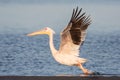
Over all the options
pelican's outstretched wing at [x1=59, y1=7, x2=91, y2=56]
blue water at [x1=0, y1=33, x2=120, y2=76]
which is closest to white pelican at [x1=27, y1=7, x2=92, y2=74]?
pelican's outstretched wing at [x1=59, y1=7, x2=91, y2=56]

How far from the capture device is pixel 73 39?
33.2 ft

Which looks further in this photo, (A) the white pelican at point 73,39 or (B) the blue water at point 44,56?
(B) the blue water at point 44,56

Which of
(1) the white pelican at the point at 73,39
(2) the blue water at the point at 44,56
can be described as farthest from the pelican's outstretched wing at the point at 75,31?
(2) the blue water at the point at 44,56

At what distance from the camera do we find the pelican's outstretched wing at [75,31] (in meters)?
9.94

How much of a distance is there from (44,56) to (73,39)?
9291 mm

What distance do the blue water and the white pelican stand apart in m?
4.76

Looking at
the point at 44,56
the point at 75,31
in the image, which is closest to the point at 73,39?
the point at 75,31

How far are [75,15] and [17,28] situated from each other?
819 inches

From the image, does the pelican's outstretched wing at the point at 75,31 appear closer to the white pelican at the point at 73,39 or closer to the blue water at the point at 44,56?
the white pelican at the point at 73,39

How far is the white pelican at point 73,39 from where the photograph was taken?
9.95m

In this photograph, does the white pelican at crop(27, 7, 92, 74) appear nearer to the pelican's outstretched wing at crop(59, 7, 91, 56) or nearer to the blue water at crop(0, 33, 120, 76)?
the pelican's outstretched wing at crop(59, 7, 91, 56)

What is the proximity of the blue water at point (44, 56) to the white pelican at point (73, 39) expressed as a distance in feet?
15.6

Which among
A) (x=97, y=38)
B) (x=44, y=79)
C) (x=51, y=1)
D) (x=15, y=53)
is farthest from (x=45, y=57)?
(x=51, y=1)

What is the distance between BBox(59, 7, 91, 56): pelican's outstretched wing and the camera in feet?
32.6
